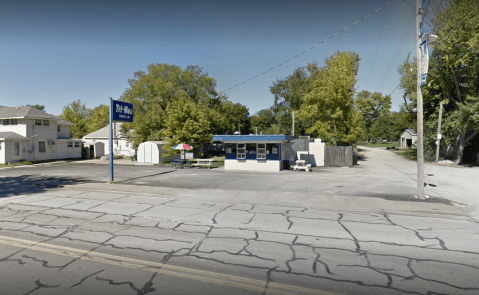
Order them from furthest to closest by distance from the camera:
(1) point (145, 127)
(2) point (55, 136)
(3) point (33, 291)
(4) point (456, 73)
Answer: (1) point (145, 127), (2) point (55, 136), (4) point (456, 73), (3) point (33, 291)

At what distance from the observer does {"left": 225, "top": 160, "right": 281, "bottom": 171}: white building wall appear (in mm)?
23328

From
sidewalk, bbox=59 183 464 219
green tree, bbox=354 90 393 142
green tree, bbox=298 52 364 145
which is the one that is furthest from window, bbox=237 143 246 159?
green tree, bbox=354 90 393 142

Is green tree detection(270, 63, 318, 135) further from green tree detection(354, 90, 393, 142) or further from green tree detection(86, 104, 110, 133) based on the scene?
green tree detection(86, 104, 110, 133)

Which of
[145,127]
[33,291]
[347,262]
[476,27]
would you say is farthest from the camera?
[145,127]

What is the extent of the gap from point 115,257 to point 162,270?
1.28 meters

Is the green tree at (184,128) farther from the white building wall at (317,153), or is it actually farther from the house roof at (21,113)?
the house roof at (21,113)

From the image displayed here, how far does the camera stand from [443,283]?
4738 millimetres

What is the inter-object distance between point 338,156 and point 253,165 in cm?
892

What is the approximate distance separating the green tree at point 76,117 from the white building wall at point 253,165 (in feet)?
172

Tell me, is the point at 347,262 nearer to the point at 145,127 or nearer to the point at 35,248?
the point at 35,248

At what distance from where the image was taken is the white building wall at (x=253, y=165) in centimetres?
2333

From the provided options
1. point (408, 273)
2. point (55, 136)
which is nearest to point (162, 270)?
point (408, 273)

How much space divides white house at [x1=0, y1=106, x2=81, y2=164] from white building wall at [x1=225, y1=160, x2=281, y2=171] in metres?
24.8

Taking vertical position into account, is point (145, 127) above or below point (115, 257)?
above
